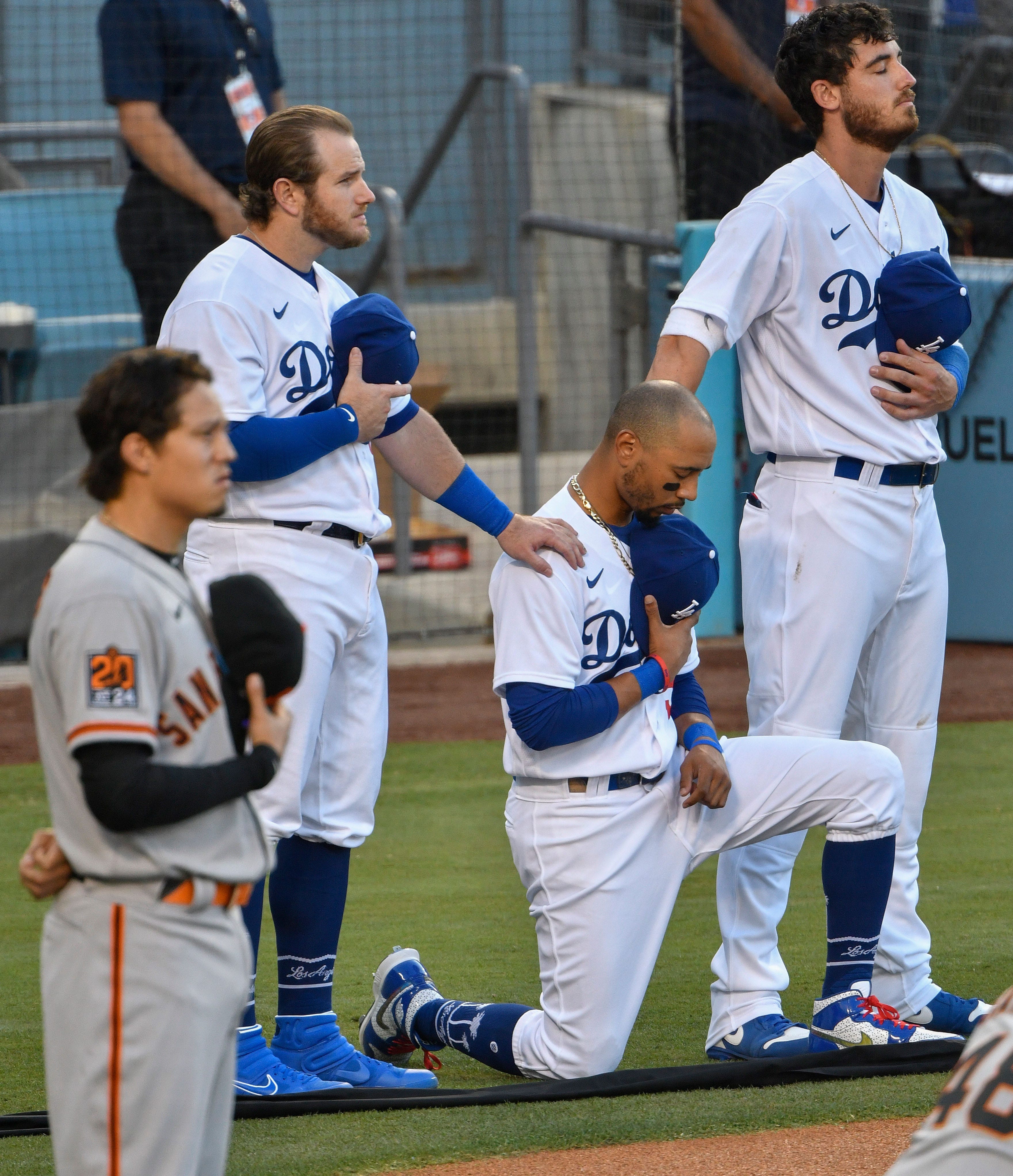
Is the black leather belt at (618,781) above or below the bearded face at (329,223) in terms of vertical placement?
below

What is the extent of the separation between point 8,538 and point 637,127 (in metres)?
5.68

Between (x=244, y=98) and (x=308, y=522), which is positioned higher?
(x=244, y=98)

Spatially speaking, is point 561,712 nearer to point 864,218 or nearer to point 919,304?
point 919,304

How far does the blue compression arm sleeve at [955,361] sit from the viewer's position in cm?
353

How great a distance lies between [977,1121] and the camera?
1.59 meters

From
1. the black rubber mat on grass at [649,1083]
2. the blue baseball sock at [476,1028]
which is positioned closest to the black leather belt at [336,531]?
the blue baseball sock at [476,1028]

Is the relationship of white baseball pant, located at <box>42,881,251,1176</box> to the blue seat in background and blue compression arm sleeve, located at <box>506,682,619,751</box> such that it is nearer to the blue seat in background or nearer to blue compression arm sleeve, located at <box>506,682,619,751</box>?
blue compression arm sleeve, located at <box>506,682,619,751</box>

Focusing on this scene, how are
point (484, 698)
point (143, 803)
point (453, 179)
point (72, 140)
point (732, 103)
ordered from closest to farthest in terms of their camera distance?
point (143, 803) → point (484, 698) → point (732, 103) → point (72, 140) → point (453, 179)

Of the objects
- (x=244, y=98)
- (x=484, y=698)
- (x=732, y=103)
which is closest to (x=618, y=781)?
(x=484, y=698)

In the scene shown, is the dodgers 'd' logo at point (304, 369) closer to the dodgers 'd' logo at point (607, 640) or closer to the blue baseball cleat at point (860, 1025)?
the dodgers 'd' logo at point (607, 640)

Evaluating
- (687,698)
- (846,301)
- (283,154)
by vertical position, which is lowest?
(687,698)

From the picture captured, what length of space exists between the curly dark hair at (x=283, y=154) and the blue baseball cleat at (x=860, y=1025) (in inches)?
73.7

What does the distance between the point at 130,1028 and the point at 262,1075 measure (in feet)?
4.21

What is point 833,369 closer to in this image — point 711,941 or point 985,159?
point 711,941
